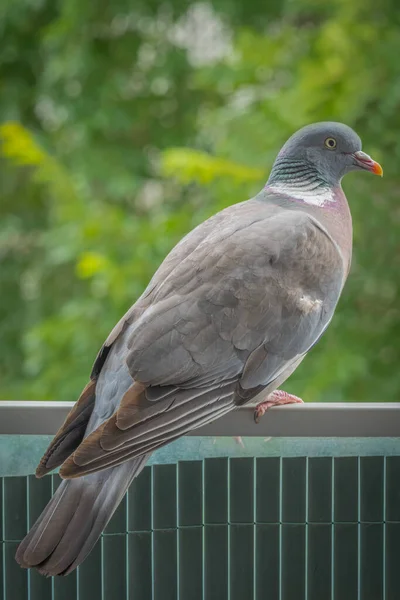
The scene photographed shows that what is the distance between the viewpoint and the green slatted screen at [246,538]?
184 cm

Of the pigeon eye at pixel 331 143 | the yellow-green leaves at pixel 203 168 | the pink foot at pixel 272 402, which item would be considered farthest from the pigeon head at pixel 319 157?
the yellow-green leaves at pixel 203 168

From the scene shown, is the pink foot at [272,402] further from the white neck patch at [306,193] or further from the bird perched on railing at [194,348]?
the white neck patch at [306,193]

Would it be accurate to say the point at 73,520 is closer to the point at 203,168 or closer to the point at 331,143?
the point at 331,143

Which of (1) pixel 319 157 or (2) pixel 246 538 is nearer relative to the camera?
(2) pixel 246 538

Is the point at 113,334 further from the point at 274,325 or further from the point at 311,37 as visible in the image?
the point at 311,37

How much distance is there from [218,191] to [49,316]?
6.83 feet

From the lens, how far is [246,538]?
6.07 ft

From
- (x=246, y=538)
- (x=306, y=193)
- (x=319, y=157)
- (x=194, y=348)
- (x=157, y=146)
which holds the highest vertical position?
(x=157, y=146)

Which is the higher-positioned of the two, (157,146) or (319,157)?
(157,146)

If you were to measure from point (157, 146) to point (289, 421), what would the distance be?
15.3ft

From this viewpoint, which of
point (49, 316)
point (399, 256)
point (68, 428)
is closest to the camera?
A: point (68, 428)

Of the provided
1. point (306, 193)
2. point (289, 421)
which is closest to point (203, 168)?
point (306, 193)

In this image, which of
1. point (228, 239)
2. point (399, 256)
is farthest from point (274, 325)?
point (399, 256)

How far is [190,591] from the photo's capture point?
6.07ft
